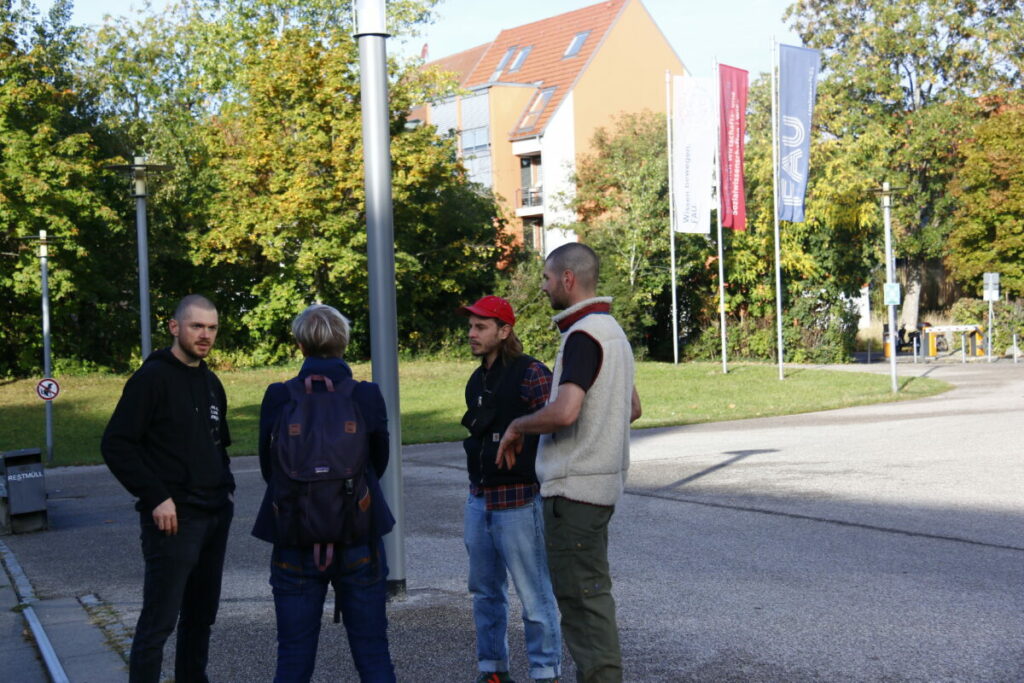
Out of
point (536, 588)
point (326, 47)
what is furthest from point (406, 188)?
point (536, 588)

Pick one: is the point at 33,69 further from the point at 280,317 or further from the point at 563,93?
the point at 563,93

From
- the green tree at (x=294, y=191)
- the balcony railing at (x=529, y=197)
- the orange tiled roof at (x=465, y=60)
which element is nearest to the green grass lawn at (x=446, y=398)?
the green tree at (x=294, y=191)

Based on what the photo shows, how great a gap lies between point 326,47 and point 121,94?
15.3 m

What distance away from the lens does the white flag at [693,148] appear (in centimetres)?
3219

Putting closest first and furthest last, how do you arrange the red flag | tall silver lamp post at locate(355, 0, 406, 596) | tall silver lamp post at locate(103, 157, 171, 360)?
tall silver lamp post at locate(355, 0, 406, 596), tall silver lamp post at locate(103, 157, 171, 360), the red flag

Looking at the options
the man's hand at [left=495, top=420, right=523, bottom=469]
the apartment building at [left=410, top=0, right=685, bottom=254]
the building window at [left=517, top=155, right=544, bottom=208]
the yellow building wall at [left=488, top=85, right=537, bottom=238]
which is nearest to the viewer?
the man's hand at [left=495, top=420, right=523, bottom=469]

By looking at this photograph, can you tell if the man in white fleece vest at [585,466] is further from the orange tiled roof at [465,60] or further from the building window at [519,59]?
the orange tiled roof at [465,60]

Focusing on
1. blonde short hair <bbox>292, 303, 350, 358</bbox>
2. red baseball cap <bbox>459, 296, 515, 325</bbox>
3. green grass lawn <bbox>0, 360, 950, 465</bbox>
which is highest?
red baseball cap <bbox>459, 296, 515, 325</bbox>

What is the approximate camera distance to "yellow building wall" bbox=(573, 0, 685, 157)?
50.8 m

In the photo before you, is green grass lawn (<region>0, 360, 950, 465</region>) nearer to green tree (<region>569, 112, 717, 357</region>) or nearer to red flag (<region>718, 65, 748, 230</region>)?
green tree (<region>569, 112, 717, 357</region>)

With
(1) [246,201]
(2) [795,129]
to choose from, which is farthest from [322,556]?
(1) [246,201]

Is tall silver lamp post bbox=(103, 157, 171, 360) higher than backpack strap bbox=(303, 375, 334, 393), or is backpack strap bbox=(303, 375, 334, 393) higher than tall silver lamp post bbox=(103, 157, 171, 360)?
tall silver lamp post bbox=(103, 157, 171, 360)

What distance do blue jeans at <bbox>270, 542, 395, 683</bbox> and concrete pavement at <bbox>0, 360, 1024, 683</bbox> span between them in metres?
1.21

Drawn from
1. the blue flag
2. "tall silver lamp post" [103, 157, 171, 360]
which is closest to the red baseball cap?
"tall silver lamp post" [103, 157, 171, 360]
